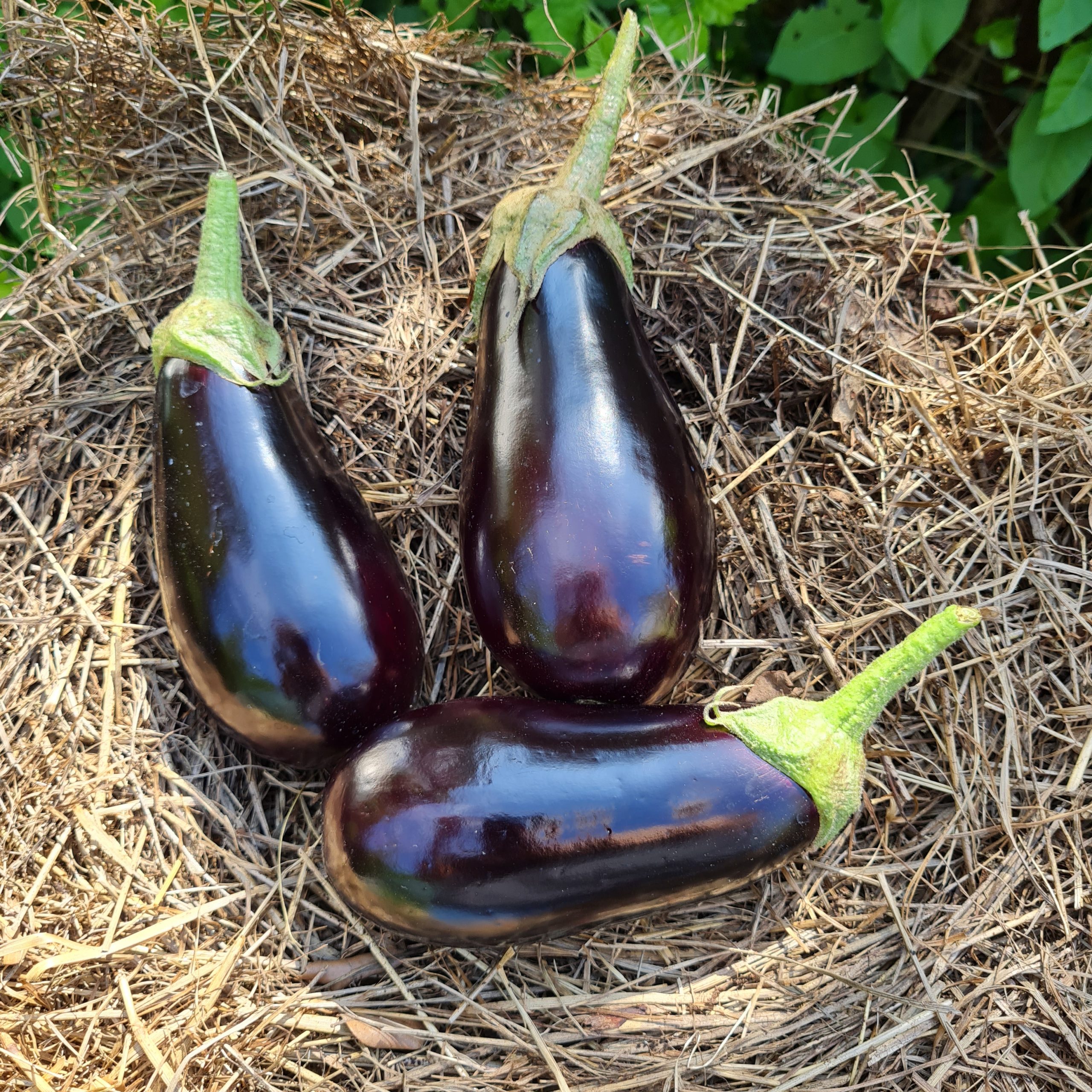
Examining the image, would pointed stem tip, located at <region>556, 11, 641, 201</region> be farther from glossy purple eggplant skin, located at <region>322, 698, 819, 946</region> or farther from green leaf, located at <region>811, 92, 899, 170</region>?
glossy purple eggplant skin, located at <region>322, 698, 819, 946</region>

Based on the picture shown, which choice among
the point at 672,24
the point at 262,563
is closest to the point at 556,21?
the point at 672,24

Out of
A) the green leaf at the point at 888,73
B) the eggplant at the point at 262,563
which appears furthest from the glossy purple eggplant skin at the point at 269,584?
the green leaf at the point at 888,73

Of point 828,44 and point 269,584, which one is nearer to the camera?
point 269,584

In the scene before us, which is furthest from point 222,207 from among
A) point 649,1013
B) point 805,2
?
point 805,2

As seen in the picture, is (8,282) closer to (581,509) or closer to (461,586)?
(461,586)

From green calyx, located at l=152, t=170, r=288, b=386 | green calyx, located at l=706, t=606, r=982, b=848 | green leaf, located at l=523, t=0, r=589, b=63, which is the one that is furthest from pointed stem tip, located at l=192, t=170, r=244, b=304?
green calyx, located at l=706, t=606, r=982, b=848
